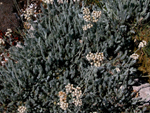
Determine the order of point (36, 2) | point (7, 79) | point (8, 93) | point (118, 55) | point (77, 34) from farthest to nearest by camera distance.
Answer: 1. point (36, 2)
2. point (77, 34)
3. point (118, 55)
4. point (7, 79)
5. point (8, 93)

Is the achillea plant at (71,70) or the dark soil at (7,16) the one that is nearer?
the achillea plant at (71,70)

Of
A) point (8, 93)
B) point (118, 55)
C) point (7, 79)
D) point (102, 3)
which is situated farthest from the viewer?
point (102, 3)

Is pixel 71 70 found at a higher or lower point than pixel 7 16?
lower

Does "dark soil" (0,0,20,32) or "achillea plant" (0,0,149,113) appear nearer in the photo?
"achillea plant" (0,0,149,113)

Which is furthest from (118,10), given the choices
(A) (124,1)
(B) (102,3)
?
(B) (102,3)

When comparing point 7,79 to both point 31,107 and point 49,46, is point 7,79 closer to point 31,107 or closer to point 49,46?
point 31,107

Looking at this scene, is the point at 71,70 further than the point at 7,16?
No

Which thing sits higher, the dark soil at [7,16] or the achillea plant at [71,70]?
the dark soil at [7,16]

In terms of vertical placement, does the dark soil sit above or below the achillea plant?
above
